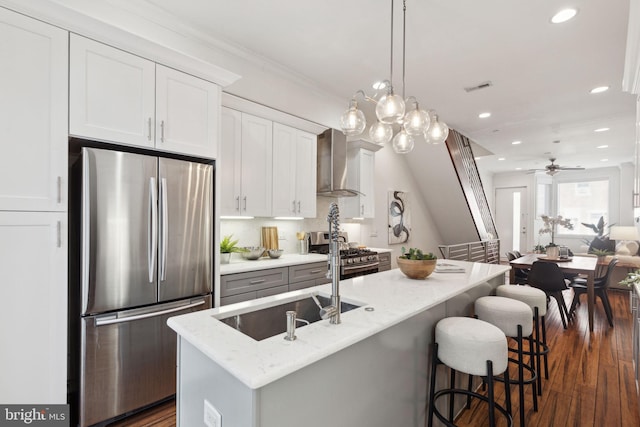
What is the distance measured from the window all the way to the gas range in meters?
9.09

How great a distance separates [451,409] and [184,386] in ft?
5.47

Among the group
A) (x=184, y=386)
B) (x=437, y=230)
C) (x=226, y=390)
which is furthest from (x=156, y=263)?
(x=437, y=230)

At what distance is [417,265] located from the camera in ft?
7.34

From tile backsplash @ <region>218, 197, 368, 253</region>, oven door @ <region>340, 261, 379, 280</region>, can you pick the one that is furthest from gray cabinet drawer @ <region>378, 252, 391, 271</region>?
tile backsplash @ <region>218, 197, 368, 253</region>

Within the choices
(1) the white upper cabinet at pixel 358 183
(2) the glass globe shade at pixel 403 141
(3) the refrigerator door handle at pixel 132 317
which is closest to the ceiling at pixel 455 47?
(1) the white upper cabinet at pixel 358 183

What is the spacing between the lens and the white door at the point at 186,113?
2.29m

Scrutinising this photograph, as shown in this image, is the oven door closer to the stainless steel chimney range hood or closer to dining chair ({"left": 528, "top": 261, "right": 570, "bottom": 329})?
the stainless steel chimney range hood

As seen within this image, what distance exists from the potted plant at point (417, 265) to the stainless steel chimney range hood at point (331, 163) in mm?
1986

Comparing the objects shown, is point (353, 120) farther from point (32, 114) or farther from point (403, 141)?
point (32, 114)

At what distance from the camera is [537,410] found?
2215mm

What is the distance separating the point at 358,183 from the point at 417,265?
2.56 metres

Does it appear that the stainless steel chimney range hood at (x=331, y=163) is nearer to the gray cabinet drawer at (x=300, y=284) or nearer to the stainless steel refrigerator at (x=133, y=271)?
the gray cabinet drawer at (x=300, y=284)

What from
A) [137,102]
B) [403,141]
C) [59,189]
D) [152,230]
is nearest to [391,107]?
[403,141]

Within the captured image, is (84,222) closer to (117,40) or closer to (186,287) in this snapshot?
(186,287)
